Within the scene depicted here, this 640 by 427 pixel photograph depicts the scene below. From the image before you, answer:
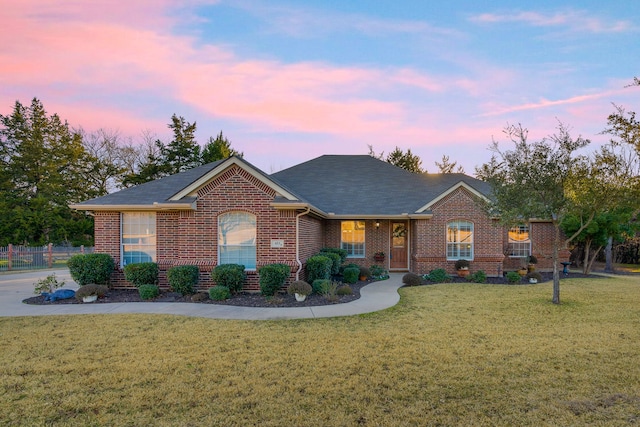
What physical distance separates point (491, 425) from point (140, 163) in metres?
44.6

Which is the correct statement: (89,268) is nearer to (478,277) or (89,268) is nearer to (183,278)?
(183,278)

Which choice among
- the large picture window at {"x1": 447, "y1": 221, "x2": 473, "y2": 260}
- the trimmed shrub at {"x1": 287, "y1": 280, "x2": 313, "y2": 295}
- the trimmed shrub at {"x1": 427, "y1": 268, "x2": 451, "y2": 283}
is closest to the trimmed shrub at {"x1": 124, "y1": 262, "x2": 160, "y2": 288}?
the trimmed shrub at {"x1": 287, "y1": 280, "x2": 313, "y2": 295}

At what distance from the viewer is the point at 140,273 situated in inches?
452

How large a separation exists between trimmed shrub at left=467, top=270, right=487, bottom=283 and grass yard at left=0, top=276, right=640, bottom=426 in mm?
5847

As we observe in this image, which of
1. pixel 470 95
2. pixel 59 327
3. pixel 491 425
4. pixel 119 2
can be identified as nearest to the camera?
pixel 491 425

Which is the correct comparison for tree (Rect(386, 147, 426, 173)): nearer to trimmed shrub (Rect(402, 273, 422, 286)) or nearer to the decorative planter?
trimmed shrub (Rect(402, 273, 422, 286))

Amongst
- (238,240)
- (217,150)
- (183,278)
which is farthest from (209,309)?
(217,150)

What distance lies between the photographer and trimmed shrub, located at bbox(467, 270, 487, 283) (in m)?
14.7

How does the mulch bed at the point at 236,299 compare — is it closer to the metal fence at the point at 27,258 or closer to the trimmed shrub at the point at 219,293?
the trimmed shrub at the point at 219,293

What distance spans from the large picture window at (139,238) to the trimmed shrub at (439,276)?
10.9m

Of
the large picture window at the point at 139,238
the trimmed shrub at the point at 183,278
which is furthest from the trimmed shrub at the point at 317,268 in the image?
the large picture window at the point at 139,238

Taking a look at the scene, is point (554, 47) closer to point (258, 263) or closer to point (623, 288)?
point (623, 288)

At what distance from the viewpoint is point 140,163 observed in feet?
135

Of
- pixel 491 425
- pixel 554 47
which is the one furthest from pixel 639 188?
pixel 491 425
